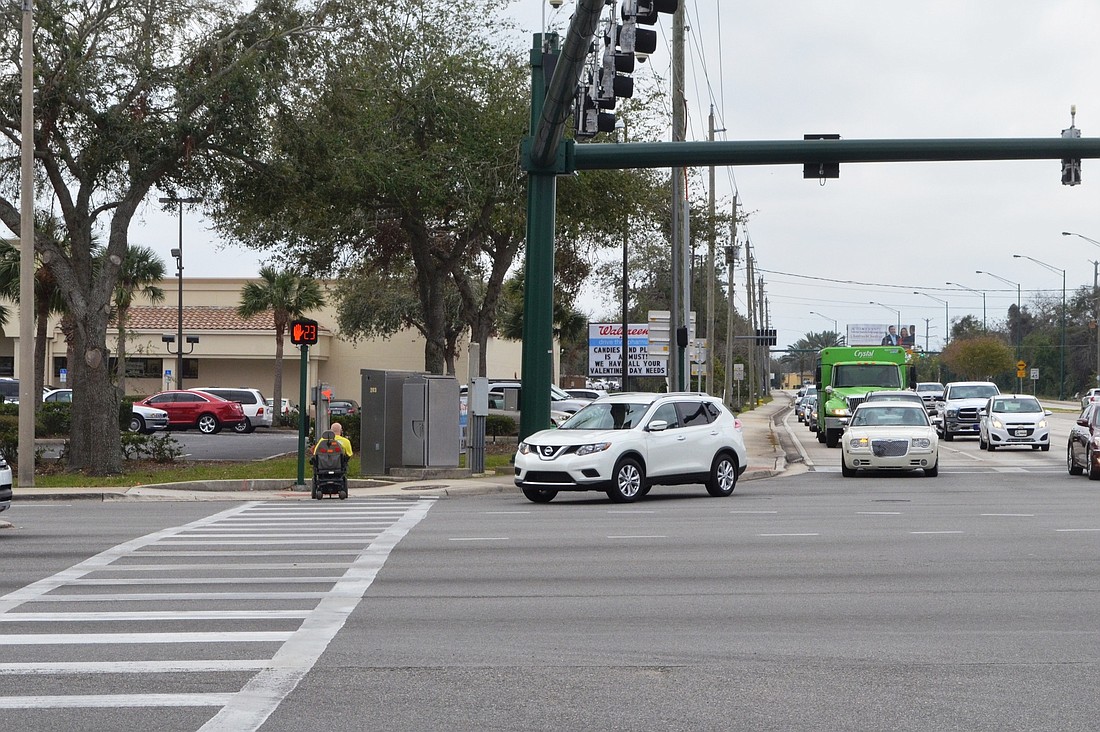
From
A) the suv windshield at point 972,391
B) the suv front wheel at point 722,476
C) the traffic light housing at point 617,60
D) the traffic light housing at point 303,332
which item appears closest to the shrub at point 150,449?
the traffic light housing at point 303,332

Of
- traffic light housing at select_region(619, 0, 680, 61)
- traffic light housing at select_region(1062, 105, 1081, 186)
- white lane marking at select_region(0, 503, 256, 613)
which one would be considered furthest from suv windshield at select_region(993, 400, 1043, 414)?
traffic light housing at select_region(619, 0, 680, 61)

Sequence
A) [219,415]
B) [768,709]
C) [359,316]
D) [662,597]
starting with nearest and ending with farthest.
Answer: [768,709] → [662,597] → [219,415] → [359,316]

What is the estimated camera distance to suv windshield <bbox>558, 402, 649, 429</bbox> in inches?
859

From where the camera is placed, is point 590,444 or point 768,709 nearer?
point 768,709

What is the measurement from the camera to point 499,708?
7160 millimetres

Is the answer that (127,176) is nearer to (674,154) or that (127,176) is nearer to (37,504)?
(37,504)

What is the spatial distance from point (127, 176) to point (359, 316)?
1310 inches

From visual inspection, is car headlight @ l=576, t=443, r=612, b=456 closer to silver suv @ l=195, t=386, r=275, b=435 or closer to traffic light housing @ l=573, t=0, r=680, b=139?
traffic light housing @ l=573, t=0, r=680, b=139

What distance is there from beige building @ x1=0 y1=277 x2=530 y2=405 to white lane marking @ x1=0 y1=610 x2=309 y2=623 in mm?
51150

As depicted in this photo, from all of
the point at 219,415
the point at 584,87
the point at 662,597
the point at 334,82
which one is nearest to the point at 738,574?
the point at 662,597

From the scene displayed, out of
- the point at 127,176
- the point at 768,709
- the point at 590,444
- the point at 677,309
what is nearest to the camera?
the point at 768,709

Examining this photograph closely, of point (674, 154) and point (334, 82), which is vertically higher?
point (334, 82)

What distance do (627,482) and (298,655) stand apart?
43.0 feet

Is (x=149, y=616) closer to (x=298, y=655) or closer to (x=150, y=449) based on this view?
(x=298, y=655)
